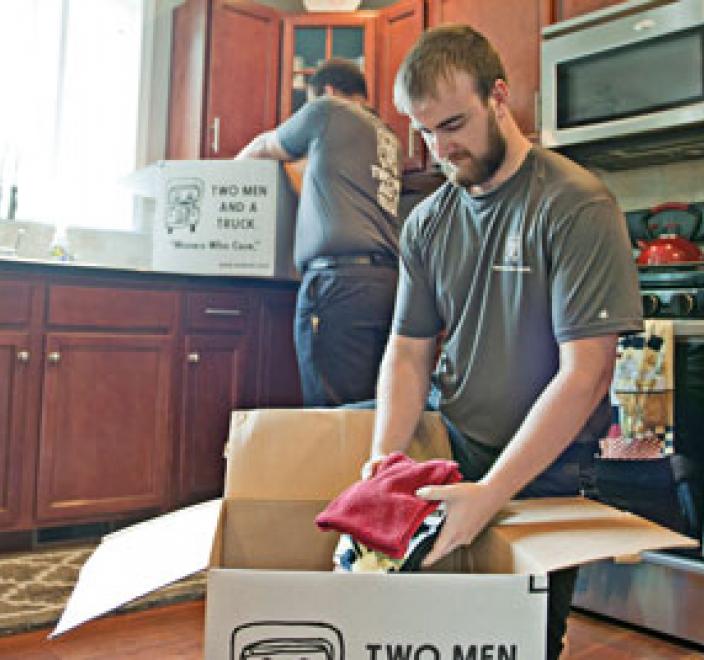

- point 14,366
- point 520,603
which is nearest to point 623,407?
point 520,603

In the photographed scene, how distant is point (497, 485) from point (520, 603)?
0.66 feet

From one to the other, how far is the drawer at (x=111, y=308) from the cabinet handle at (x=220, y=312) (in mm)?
120

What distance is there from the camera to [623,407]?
1.68 metres

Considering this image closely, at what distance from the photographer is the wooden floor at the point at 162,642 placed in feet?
4.85

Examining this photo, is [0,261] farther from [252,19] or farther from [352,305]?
[252,19]

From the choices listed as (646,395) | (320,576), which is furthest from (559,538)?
(646,395)

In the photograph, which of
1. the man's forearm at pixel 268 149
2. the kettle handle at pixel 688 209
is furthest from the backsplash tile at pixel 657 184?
the man's forearm at pixel 268 149

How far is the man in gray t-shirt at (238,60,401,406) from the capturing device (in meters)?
1.88

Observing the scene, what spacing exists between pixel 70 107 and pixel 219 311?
4.40 feet

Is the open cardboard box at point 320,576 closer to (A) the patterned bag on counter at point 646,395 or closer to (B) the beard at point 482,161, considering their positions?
(B) the beard at point 482,161

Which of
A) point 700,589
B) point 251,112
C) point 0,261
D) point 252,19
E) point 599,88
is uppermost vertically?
point 252,19

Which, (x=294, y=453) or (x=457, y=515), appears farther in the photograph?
(x=294, y=453)

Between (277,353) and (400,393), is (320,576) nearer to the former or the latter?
(400,393)

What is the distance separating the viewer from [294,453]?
2.74ft
